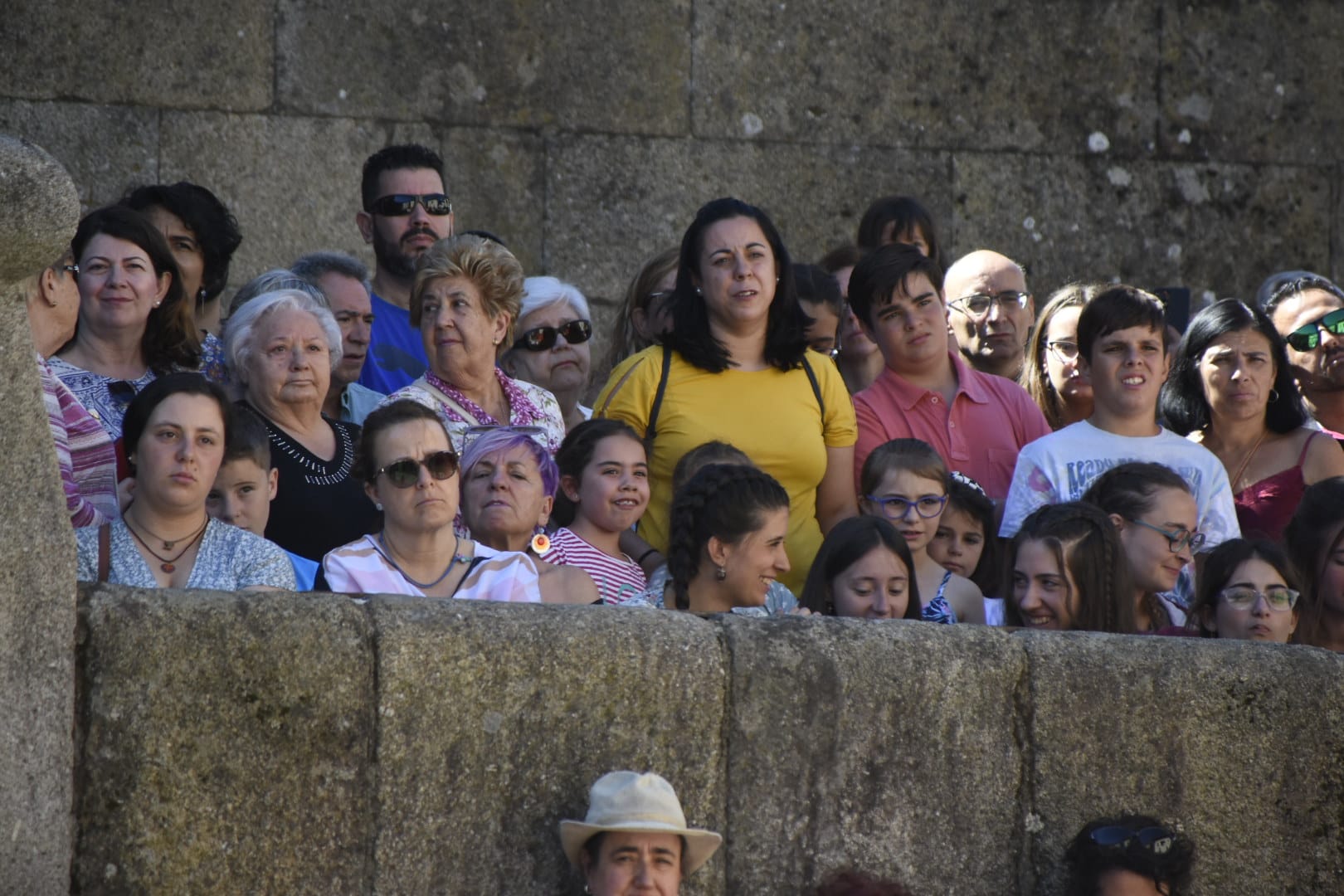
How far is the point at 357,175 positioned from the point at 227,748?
4.40 meters

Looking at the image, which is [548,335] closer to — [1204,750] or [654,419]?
[654,419]

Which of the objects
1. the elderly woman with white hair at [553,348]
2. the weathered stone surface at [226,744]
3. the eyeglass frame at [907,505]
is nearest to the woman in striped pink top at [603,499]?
the eyeglass frame at [907,505]

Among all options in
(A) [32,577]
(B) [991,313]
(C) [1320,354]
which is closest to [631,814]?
(A) [32,577]

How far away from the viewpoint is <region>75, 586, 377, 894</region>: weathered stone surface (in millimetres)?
3340

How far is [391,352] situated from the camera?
236 inches

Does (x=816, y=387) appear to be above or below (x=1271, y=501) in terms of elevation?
above

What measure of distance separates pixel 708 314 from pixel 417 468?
131 cm

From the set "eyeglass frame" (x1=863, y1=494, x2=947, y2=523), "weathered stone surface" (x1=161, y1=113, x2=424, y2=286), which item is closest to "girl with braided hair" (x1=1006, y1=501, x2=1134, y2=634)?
Answer: "eyeglass frame" (x1=863, y1=494, x2=947, y2=523)

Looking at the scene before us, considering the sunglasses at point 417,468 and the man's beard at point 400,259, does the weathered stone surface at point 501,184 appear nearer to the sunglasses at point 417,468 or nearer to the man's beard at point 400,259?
the man's beard at point 400,259

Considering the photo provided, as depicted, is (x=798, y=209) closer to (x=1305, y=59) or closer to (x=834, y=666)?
(x=1305, y=59)

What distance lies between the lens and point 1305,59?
8617 millimetres

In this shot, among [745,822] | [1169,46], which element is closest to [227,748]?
[745,822]

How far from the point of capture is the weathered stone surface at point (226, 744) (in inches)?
131

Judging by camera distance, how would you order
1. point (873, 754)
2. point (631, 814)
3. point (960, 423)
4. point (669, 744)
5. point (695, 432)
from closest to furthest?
point (631, 814)
point (669, 744)
point (873, 754)
point (695, 432)
point (960, 423)
